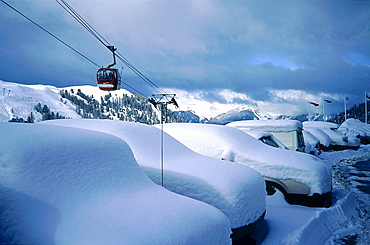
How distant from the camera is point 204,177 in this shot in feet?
12.3

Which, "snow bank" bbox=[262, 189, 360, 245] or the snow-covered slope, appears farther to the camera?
the snow-covered slope

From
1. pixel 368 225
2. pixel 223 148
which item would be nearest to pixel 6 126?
pixel 223 148

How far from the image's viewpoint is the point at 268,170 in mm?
5438

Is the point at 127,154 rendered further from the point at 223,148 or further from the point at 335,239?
the point at 335,239

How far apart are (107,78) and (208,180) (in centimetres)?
1043

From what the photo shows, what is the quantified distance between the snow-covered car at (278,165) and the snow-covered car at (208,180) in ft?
3.96

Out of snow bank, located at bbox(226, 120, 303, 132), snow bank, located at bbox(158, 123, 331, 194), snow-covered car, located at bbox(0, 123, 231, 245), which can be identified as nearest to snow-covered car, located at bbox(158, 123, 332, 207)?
snow bank, located at bbox(158, 123, 331, 194)

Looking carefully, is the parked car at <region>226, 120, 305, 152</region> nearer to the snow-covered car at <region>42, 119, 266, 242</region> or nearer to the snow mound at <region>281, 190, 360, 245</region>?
the snow mound at <region>281, 190, 360, 245</region>

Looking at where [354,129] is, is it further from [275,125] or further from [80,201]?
[80,201]

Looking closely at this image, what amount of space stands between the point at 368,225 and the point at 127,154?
4828 mm

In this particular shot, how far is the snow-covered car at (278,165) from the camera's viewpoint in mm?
5352

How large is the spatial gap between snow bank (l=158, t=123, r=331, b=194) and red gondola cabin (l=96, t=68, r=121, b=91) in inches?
288

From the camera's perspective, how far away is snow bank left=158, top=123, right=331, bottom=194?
17.6 feet

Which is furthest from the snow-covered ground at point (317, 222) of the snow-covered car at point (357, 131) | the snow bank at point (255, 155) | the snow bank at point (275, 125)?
the snow-covered car at point (357, 131)
